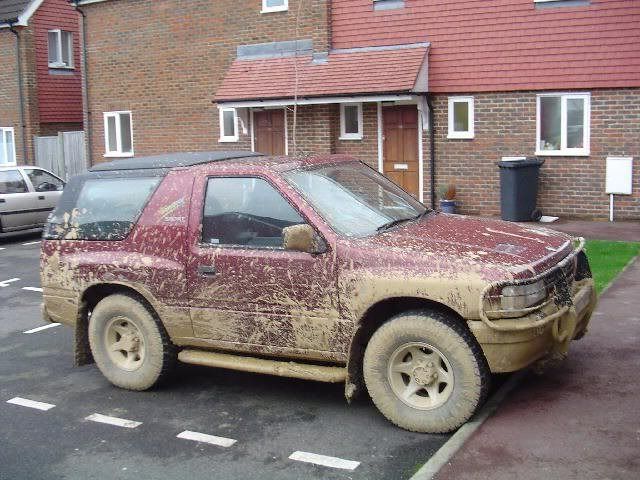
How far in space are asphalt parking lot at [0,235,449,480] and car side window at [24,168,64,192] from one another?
11.1m

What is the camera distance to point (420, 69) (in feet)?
57.4

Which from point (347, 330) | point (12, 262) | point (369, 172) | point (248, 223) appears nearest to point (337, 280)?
point (347, 330)

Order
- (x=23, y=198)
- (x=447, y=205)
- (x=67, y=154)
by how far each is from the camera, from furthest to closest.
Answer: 1. (x=67, y=154)
2. (x=23, y=198)
3. (x=447, y=205)

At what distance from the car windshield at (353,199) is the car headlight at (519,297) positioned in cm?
120

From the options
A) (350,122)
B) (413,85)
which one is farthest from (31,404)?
(350,122)

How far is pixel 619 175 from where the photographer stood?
16.1m

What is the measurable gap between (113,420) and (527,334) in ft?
10.4

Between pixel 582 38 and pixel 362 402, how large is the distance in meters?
11.8

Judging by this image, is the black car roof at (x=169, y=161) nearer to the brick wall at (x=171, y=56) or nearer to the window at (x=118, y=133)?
the brick wall at (x=171, y=56)

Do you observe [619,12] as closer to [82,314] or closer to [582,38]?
[582,38]

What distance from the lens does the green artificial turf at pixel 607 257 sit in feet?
34.8

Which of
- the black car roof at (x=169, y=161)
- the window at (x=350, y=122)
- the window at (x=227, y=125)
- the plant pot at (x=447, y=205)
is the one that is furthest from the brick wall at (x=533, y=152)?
the black car roof at (x=169, y=161)

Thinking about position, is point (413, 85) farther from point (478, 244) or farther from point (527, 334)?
point (527, 334)

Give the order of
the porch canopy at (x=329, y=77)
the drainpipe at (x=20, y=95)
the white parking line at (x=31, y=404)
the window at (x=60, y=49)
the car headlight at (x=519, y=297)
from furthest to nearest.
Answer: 1. the window at (x=60, y=49)
2. the drainpipe at (x=20, y=95)
3. the porch canopy at (x=329, y=77)
4. the white parking line at (x=31, y=404)
5. the car headlight at (x=519, y=297)
